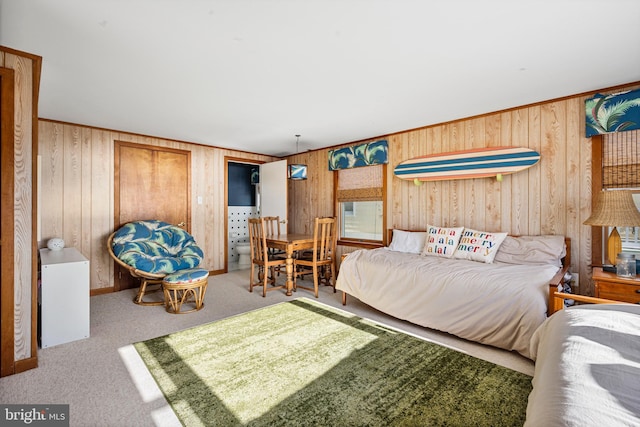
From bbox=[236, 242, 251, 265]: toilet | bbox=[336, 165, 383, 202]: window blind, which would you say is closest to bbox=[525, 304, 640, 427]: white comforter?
bbox=[336, 165, 383, 202]: window blind

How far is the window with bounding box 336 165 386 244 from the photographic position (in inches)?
184

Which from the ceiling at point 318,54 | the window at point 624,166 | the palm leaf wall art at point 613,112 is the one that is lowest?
the window at point 624,166

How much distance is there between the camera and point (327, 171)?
538 centimetres

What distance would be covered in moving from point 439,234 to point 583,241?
1.31 metres

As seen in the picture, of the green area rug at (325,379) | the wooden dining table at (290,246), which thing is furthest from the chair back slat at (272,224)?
the green area rug at (325,379)

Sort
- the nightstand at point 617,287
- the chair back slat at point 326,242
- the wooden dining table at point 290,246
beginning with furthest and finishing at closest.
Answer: the chair back slat at point 326,242 → the wooden dining table at point 290,246 → the nightstand at point 617,287

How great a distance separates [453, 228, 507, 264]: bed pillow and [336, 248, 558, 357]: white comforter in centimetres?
15

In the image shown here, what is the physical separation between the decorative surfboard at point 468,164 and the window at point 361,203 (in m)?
0.52

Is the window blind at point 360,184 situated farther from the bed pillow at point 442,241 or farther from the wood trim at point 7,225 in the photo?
the wood trim at point 7,225

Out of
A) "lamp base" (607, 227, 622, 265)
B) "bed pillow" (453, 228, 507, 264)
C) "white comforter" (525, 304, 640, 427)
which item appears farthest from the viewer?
"bed pillow" (453, 228, 507, 264)

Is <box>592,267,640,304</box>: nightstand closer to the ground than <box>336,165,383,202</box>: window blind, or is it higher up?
closer to the ground

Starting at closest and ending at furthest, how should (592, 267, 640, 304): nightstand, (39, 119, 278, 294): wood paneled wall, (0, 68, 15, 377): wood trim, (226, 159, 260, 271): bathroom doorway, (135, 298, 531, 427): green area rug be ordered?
1. (135, 298, 531, 427): green area rug
2. (0, 68, 15, 377): wood trim
3. (592, 267, 640, 304): nightstand
4. (39, 119, 278, 294): wood paneled wall
5. (226, 159, 260, 271): bathroom doorway

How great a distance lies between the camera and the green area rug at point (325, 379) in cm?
168

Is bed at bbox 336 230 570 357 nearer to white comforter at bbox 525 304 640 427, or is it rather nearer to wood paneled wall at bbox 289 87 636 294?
wood paneled wall at bbox 289 87 636 294
